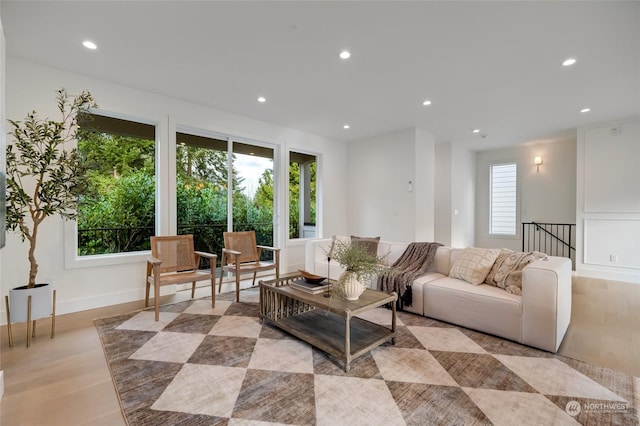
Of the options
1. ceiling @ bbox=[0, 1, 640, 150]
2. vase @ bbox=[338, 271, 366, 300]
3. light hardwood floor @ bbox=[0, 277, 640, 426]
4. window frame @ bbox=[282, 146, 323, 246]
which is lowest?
light hardwood floor @ bbox=[0, 277, 640, 426]

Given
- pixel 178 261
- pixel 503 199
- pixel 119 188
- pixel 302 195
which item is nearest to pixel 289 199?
pixel 302 195

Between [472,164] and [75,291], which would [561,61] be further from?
[75,291]

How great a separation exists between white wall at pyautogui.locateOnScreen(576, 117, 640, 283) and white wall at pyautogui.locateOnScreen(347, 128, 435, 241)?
2458mm

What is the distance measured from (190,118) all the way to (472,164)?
629 cm

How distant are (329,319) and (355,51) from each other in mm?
2509

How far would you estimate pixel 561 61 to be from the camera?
2.85 metres

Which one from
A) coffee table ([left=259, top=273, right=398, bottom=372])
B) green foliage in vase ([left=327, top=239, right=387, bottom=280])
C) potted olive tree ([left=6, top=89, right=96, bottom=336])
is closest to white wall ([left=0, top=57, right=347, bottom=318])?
potted olive tree ([left=6, top=89, right=96, bottom=336])

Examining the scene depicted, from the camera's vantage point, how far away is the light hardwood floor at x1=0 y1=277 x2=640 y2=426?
5.31 ft

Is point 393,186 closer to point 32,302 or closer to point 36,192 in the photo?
point 36,192

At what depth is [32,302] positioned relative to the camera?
7.91 feet

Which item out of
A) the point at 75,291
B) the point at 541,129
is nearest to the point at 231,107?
the point at 75,291

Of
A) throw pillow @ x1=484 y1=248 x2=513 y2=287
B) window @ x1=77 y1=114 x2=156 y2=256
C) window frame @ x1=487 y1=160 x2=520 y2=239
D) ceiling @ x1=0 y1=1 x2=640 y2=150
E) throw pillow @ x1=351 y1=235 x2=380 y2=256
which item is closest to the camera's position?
ceiling @ x1=0 y1=1 x2=640 y2=150

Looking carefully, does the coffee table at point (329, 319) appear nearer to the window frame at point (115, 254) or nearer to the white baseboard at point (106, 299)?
the white baseboard at point (106, 299)

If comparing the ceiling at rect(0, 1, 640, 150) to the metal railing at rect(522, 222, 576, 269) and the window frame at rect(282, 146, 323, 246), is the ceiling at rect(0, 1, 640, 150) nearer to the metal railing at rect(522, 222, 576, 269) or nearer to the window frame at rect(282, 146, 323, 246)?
the window frame at rect(282, 146, 323, 246)
